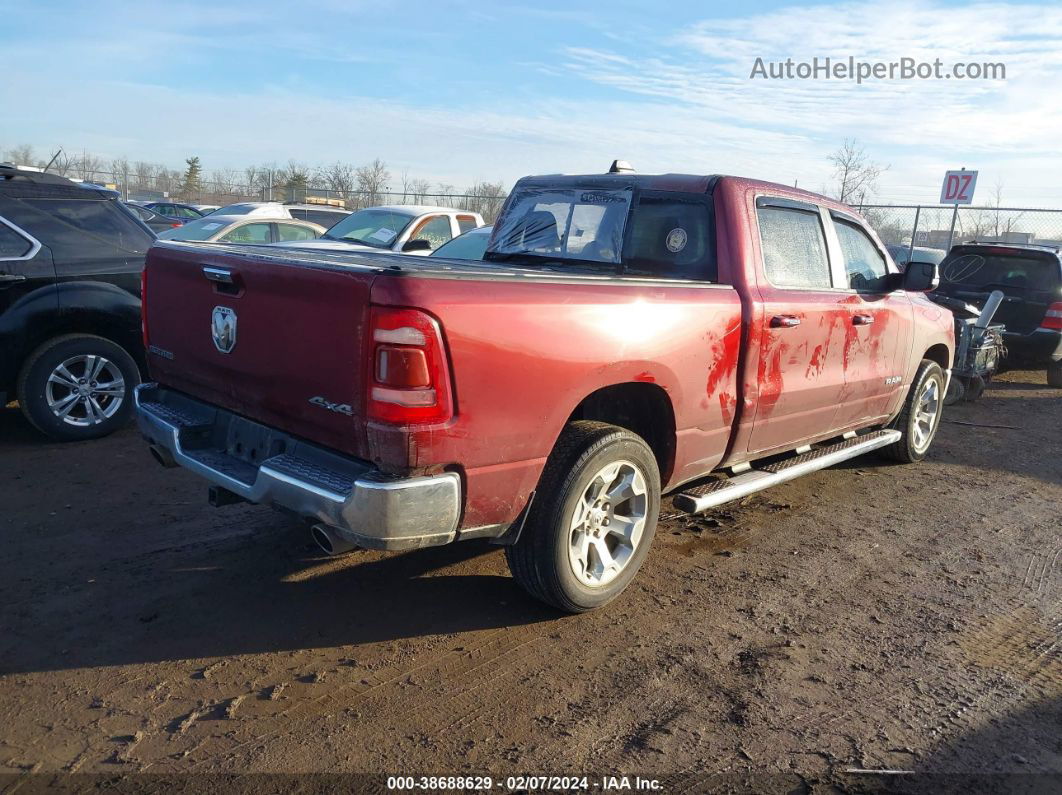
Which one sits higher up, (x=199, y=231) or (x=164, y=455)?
(x=199, y=231)

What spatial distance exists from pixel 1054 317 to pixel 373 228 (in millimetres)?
8867

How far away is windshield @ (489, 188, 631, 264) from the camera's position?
4.78 m

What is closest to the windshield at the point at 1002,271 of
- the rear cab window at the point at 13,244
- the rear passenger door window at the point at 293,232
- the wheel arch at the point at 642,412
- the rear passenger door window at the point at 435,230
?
the rear passenger door window at the point at 435,230

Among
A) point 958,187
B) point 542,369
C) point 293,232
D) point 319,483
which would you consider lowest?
point 319,483

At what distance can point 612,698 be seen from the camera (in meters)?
3.15

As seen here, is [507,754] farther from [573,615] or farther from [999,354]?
[999,354]

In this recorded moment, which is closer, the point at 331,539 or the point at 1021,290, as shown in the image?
the point at 331,539

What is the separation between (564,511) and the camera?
3453 millimetres

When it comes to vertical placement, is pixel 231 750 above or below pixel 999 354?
below

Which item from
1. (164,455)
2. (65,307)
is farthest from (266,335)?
(65,307)

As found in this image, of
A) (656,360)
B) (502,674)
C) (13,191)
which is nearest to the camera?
(502,674)

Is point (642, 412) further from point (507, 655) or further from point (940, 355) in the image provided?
point (940, 355)

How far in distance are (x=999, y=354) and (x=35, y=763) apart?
32.7ft

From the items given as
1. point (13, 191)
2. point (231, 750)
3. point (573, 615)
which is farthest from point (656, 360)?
point (13, 191)
